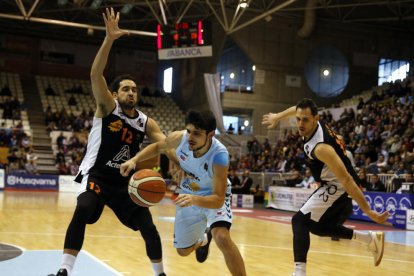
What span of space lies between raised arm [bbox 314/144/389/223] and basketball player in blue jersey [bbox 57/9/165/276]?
4.96 ft

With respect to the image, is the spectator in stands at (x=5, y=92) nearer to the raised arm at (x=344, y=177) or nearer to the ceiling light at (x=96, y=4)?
the ceiling light at (x=96, y=4)

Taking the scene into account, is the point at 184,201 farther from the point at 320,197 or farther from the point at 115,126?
the point at 320,197

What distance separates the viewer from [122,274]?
19.7 feet

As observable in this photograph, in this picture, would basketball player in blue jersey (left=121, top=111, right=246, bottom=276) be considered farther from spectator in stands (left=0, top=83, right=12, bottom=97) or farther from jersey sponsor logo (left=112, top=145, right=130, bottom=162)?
spectator in stands (left=0, top=83, right=12, bottom=97)

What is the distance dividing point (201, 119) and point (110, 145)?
3.72ft

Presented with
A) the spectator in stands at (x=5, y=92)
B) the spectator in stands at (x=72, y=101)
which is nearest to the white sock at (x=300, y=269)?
the spectator in stands at (x=72, y=101)

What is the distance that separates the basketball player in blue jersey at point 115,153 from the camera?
16.5 feet

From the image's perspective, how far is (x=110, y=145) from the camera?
5.16m

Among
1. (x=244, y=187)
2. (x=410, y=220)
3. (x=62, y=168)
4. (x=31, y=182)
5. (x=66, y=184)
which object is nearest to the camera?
(x=410, y=220)

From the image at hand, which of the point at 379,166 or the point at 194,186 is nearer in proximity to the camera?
the point at 194,186

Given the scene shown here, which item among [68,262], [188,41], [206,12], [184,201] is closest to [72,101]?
[206,12]

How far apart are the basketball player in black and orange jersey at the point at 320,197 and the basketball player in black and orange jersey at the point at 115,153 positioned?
1433mm

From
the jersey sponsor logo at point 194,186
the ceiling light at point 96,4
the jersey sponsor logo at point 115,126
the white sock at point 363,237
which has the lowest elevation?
the white sock at point 363,237

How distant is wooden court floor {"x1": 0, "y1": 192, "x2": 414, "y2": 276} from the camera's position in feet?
22.6
